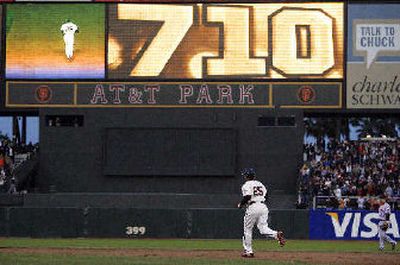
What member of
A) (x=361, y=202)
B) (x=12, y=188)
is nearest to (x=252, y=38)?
(x=361, y=202)

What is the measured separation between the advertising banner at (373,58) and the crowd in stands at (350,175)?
8.39 feet

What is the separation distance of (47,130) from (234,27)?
7853 millimetres

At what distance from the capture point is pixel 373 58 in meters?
35.8

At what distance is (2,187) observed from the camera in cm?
3591

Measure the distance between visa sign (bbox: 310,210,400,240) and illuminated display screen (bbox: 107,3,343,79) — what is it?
21.1ft

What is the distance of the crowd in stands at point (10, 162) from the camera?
35844mm

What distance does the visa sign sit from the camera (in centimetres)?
3098

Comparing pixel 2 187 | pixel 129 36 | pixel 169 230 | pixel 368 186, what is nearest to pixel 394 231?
pixel 368 186

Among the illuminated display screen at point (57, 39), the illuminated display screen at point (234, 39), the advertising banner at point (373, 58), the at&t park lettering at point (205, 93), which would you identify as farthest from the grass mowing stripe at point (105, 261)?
the advertising banner at point (373, 58)

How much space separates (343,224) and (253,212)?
11.2 m

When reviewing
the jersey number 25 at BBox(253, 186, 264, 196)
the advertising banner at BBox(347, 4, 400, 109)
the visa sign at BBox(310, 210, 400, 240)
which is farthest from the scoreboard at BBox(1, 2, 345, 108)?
the jersey number 25 at BBox(253, 186, 264, 196)

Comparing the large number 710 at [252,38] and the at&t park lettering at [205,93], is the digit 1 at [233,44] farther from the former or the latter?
the at&t park lettering at [205,93]

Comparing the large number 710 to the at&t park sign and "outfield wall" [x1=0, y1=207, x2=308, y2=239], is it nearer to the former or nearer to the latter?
the at&t park sign

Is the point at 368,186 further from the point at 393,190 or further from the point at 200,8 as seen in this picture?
the point at 200,8
